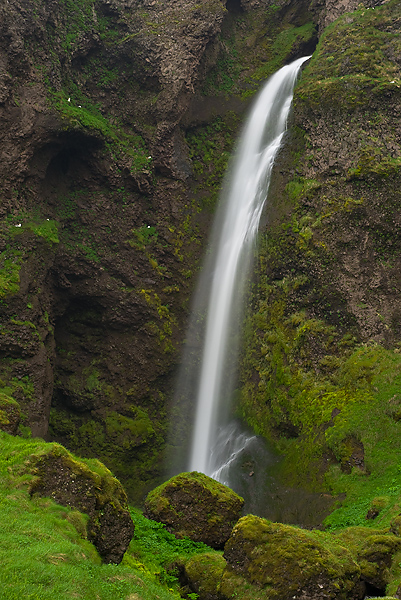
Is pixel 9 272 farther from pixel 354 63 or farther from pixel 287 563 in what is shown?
pixel 354 63

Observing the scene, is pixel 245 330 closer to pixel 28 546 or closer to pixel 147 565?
pixel 147 565

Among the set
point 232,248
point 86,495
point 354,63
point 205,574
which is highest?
point 354,63

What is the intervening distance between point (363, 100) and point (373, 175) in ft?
14.9

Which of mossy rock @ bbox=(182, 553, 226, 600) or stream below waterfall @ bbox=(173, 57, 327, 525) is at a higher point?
stream below waterfall @ bbox=(173, 57, 327, 525)

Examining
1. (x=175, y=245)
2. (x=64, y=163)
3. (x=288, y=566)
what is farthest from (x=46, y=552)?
(x=64, y=163)

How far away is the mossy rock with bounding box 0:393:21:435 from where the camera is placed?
12.0 metres

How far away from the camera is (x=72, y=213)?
2497 cm

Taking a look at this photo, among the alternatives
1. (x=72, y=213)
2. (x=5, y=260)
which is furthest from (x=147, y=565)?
(x=72, y=213)

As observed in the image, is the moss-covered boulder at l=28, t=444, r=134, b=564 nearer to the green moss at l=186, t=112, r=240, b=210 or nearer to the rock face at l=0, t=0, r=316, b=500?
the rock face at l=0, t=0, r=316, b=500

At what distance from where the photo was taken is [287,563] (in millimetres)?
8266

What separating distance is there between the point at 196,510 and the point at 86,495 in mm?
4762

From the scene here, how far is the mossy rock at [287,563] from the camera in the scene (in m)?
7.93

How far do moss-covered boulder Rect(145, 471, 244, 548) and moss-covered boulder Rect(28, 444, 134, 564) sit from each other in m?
3.39

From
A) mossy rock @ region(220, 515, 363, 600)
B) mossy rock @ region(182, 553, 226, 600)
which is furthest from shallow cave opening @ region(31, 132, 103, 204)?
mossy rock @ region(220, 515, 363, 600)
